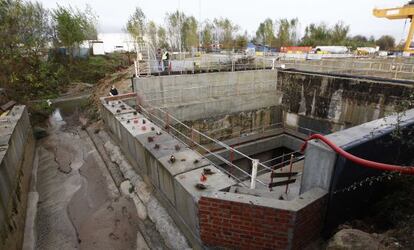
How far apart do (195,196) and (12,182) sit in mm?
5117

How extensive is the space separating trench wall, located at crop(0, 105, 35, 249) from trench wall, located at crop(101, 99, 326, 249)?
2990mm

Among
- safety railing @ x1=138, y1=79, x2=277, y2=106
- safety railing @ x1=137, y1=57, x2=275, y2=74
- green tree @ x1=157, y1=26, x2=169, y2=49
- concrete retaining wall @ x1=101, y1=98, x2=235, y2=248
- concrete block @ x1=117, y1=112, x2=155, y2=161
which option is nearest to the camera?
concrete retaining wall @ x1=101, y1=98, x2=235, y2=248

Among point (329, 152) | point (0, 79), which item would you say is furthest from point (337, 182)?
point (0, 79)

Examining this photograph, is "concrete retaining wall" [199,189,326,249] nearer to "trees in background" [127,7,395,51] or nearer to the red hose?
the red hose

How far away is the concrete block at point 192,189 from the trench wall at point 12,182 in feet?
11.1

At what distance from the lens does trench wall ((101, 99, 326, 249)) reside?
340 centimetres

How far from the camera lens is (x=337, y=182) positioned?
136 inches

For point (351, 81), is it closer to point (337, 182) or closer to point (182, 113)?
point (182, 113)

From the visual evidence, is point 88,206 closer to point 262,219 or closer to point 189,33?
point 262,219

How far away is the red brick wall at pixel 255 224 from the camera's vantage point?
3.37 meters

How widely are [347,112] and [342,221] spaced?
10.6 m

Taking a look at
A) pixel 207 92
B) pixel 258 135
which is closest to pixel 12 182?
pixel 207 92

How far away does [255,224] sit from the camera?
11.6 feet

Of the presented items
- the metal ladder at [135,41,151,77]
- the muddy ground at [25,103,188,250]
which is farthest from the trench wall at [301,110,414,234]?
the metal ladder at [135,41,151,77]
